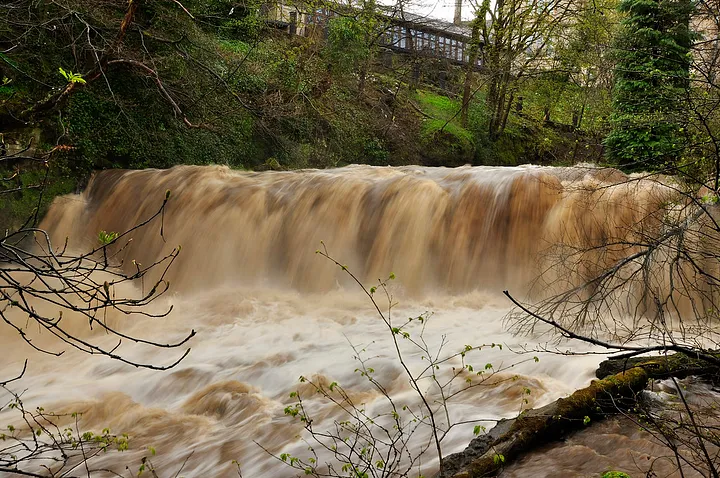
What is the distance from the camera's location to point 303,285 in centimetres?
895

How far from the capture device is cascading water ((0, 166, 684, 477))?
4.78 meters

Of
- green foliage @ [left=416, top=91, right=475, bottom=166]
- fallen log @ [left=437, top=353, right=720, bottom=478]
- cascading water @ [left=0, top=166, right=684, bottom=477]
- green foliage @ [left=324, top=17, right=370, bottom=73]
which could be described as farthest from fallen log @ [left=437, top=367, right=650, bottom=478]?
green foliage @ [left=416, top=91, right=475, bottom=166]

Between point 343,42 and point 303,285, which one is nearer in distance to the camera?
point 303,285

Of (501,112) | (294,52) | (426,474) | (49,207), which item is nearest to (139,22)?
(49,207)

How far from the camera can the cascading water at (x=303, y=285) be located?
15.7 feet

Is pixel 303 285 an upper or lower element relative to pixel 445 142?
lower

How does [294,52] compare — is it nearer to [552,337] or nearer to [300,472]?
[552,337]

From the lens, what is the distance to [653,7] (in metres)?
13.4

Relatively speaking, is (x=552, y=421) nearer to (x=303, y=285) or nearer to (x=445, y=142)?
(x=303, y=285)

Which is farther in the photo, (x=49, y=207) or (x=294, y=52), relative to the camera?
(x=294, y=52)

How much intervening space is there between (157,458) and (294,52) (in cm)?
1349

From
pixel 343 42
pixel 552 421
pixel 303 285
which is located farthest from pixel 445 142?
pixel 552 421

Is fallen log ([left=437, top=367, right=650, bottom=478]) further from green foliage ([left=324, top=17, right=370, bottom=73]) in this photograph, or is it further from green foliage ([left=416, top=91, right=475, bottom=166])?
green foliage ([left=416, top=91, right=475, bottom=166])

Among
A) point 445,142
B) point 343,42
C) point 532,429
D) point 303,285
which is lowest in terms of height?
point 303,285
